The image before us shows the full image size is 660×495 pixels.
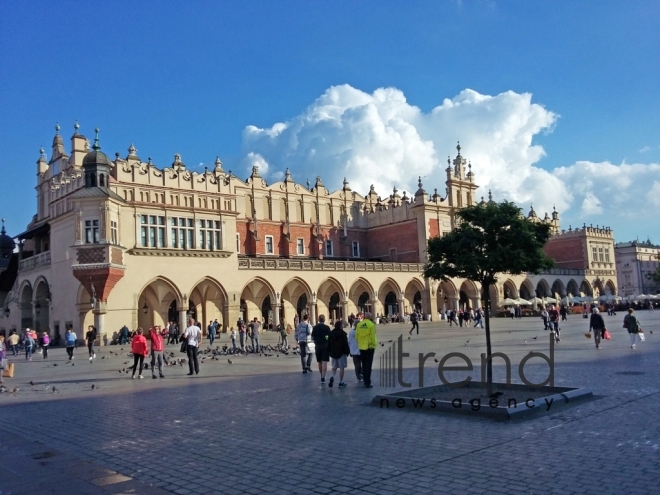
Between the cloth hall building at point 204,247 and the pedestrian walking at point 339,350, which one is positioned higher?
the cloth hall building at point 204,247

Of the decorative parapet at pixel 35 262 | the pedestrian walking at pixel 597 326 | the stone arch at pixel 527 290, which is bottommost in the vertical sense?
the pedestrian walking at pixel 597 326

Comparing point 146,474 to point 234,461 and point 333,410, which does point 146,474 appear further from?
point 333,410

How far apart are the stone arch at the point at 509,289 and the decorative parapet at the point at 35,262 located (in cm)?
4332

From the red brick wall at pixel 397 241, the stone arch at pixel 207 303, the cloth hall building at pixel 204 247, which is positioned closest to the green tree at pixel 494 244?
the cloth hall building at pixel 204 247

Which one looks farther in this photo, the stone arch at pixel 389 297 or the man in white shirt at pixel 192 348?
the stone arch at pixel 389 297

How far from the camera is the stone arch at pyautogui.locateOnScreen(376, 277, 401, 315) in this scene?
52062mm

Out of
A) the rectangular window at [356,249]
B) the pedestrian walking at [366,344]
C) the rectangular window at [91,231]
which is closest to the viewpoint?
the pedestrian walking at [366,344]

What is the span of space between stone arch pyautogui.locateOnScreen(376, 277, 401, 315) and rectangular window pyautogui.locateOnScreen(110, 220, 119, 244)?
2287 cm

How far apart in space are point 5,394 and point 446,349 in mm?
15136

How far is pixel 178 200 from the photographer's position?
40.7 metres

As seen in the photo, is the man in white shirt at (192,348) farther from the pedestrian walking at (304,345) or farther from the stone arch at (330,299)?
the stone arch at (330,299)

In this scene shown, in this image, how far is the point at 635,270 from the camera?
97.6 m

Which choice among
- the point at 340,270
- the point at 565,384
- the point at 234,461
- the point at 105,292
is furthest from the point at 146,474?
the point at 340,270

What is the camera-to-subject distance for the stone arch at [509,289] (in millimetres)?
63422
